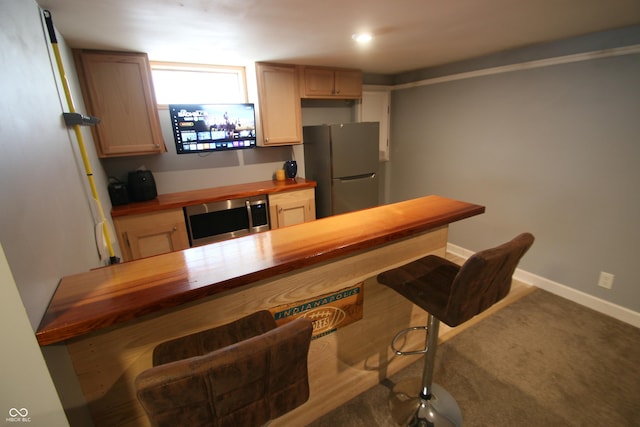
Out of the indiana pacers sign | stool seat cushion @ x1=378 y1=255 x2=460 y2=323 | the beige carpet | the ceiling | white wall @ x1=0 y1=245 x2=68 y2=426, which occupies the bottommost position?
the beige carpet

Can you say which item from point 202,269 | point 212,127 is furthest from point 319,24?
point 202,269

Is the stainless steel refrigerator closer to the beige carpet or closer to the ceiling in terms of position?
the ceiling

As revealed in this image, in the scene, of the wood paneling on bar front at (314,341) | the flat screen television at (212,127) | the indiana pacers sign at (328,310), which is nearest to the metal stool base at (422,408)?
the wood paneling on bar front at (314,341)

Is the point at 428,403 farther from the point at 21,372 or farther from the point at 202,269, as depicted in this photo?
the point at 21,372

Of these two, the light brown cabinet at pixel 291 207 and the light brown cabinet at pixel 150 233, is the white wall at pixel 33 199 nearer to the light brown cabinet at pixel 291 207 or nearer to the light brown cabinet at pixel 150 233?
the light brown cabinet at pixel 150 233

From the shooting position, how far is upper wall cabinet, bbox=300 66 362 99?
3.20 m

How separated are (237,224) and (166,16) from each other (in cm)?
184

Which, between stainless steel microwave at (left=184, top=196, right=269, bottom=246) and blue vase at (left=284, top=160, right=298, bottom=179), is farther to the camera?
blue vase at (left=284, top=160, right=298, bottom=179)

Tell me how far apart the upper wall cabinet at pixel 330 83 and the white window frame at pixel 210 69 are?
0.66 m

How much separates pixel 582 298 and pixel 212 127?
380 centimetres

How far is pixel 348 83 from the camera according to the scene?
3.45 meters

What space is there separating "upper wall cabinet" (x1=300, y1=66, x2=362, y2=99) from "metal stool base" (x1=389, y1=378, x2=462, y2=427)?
2.98m

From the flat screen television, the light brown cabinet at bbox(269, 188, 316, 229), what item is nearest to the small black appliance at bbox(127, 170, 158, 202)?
the flat screen television

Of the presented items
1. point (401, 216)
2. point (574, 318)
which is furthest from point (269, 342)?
point (574, 318)
